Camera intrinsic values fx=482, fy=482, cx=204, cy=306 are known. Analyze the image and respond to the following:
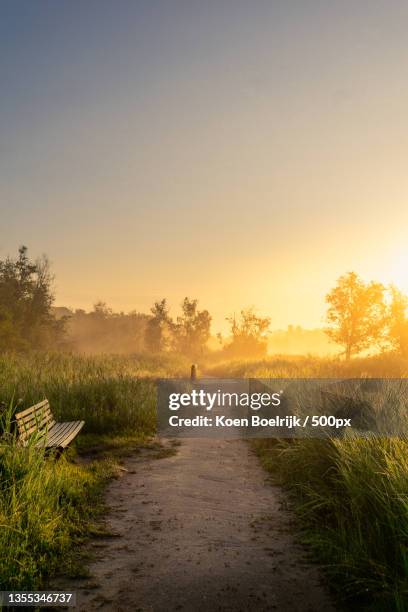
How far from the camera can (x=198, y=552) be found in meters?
5.00

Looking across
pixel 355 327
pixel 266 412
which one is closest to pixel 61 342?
pixel 355 327

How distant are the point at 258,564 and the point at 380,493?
1387 mm

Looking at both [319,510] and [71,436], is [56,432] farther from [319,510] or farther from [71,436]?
[319,510]

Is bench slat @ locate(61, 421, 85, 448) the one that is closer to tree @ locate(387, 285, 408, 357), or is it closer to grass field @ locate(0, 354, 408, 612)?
grass field @ locate(0, 354, 408, 612)

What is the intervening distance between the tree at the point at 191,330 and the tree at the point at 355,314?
25.1m

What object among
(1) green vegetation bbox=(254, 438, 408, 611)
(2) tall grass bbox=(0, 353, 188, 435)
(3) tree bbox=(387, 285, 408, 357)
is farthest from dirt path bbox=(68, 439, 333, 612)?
(3) tree bbox=(387, 285, 408, 357)

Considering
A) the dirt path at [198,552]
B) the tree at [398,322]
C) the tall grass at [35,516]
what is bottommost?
the dirt path at [198,552]

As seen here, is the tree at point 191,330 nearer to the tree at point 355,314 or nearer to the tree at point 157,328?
the tree at point 157,328

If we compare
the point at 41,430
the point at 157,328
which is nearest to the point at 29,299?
the point at 157,328

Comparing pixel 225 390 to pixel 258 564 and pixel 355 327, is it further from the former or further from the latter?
pixel 355 327

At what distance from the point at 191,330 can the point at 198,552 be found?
60.3 metres

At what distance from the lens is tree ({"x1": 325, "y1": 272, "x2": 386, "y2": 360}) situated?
41112 millimetres

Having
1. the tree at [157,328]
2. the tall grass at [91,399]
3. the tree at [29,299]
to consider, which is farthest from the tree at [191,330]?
the tall grass at [91,399]

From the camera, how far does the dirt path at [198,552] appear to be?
4.08 m
